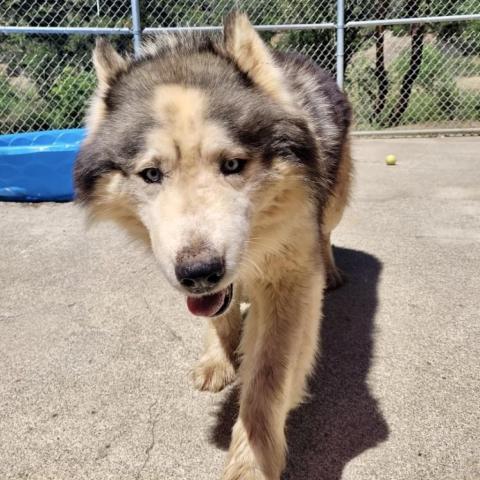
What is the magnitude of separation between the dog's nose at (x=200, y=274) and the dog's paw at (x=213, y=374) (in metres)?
1.16

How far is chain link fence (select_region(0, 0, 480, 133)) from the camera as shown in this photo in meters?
8.02

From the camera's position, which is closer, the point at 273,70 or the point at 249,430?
the point at 249,430

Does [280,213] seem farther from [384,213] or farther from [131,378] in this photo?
[384,213]

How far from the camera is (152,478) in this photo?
2.39 metres

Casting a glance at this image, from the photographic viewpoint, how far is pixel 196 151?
2162 millimetres

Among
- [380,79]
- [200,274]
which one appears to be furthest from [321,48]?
[200,274]

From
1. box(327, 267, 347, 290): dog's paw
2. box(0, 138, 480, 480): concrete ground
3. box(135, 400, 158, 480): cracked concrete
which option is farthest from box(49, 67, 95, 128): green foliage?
box(135, 400, 158, 480): cracked concrete

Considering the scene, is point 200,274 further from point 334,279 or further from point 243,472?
point 334,279

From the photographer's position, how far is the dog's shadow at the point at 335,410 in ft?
8.08

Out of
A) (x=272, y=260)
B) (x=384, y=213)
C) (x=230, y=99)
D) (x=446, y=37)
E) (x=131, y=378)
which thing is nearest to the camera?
(x=230, y=99)

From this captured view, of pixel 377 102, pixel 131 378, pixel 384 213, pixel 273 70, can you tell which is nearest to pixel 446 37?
pixel 377 102

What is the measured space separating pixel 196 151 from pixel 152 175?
23cm

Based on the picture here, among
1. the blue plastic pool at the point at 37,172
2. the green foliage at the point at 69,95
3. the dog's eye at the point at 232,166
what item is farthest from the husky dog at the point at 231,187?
the green foliage at the point at 69,95

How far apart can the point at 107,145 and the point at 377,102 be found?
831cm
